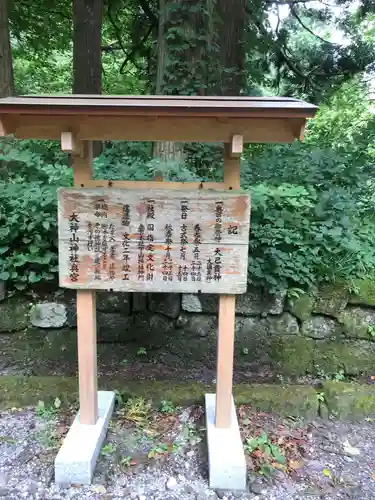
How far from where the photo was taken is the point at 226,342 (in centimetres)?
254

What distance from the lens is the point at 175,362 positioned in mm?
3695

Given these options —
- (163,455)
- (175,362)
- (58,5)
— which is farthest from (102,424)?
(58,5)

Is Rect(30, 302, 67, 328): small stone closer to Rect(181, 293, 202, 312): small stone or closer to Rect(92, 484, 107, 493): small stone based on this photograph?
Rect(181, 293, 202, 312): small stone

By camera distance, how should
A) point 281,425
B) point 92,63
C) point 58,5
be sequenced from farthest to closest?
point 58,5 < point 92,63 < point 281,425

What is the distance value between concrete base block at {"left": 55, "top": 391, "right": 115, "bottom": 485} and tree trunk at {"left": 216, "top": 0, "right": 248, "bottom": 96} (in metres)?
4.63

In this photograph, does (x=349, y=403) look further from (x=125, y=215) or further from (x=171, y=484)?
(x=125, y=215)

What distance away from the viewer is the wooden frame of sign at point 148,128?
Result: 2.02m

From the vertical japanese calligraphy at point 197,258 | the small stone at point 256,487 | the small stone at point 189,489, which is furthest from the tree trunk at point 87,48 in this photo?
the small stone at point 256,487

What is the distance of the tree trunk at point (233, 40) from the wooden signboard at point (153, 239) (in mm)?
3779

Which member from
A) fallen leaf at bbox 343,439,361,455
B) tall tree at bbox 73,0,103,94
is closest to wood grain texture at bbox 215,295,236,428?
fallen leaf at bbox 343,439,361,455

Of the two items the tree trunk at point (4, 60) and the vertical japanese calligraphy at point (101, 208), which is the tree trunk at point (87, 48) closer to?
the tree trunk at point (4, 60)

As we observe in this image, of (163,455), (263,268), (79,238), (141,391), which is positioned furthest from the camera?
(263,268)

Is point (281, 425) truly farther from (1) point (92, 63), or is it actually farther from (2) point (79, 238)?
(1) point (92, 63)

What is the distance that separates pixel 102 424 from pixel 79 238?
1257 mm
